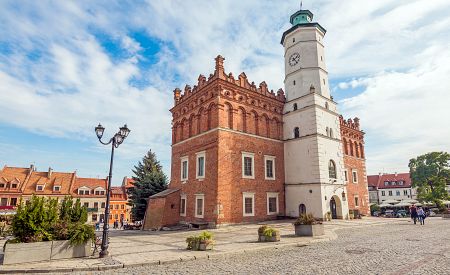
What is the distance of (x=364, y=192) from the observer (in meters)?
34.9

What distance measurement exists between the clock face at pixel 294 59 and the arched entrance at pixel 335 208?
14.3 metres

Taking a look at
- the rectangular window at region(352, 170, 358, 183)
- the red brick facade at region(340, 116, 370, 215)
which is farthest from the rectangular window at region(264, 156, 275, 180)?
the rectangular window at region(352, 170, 358, 183)

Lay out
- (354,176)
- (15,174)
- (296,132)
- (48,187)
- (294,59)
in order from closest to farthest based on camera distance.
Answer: (296,132)
(294,59)
(354,176)
(15,174)
(48,187)

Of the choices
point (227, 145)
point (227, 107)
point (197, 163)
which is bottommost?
point (197, 163)

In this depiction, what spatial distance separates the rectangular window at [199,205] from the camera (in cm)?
2244

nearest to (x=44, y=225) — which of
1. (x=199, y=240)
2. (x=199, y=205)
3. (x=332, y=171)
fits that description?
(x=199, y=240)

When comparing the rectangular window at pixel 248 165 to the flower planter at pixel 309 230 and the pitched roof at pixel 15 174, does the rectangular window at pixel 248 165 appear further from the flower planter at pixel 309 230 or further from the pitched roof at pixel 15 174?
the pitched roof at pixel 15 174

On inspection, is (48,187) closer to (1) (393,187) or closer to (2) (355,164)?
(2) (355,164)

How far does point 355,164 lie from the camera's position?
3469 cm

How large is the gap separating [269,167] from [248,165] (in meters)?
2.72

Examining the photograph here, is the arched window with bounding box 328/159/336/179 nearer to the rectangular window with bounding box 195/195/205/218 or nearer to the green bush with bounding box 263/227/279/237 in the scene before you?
the rectangular window with bounding box 195/195/205/218

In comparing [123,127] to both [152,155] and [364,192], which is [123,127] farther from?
[364,192]

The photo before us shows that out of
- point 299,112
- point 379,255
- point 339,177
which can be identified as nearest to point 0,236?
point 379,255

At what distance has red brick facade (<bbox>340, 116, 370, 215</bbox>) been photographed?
108ft
